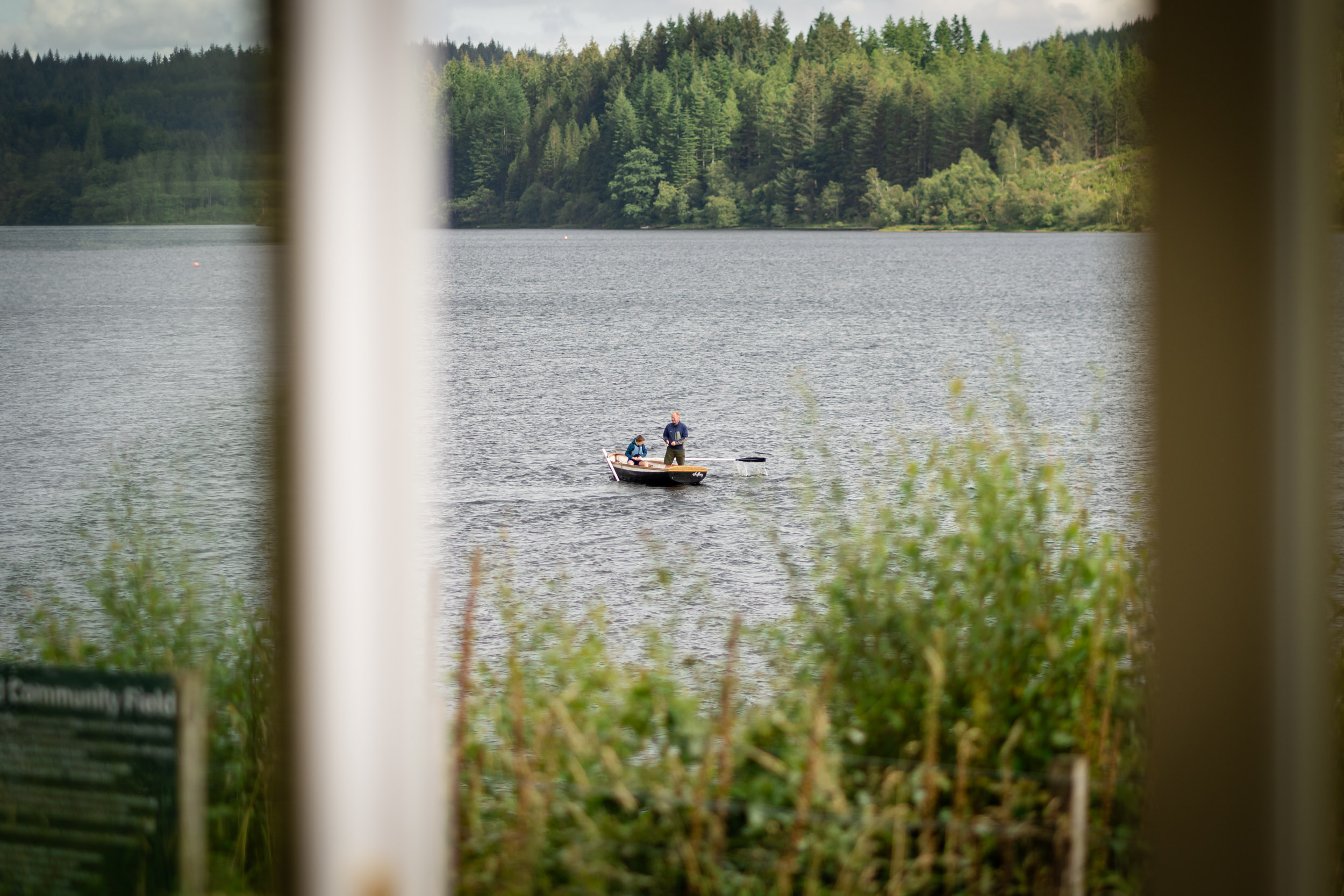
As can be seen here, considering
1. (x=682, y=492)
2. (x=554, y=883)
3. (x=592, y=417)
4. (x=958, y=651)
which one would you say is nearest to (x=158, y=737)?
(x=554, y=883)

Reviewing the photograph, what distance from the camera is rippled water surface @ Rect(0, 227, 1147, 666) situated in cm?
227

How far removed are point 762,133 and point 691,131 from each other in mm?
2994

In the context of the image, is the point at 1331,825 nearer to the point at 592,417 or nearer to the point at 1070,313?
the point at 592,417

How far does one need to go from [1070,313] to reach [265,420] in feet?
151

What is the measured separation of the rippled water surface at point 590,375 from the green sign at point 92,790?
0.22m

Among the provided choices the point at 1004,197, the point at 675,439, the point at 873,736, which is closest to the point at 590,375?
the point at 675,439

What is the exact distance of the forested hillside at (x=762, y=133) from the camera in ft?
119

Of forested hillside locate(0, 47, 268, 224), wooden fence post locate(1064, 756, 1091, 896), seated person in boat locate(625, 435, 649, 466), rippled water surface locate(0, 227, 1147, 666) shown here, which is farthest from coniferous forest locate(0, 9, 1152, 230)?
seated person in boat locate(625, 435, 649, 466)

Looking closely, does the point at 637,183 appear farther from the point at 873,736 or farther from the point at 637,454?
the point at 873,736

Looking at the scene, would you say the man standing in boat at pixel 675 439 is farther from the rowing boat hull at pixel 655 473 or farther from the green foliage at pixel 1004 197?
the green foliage at pixel 1004 197

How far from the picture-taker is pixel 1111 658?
2309mm

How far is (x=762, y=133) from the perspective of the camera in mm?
53938

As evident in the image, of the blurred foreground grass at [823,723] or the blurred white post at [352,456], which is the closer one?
the blurred white post at [352,456]

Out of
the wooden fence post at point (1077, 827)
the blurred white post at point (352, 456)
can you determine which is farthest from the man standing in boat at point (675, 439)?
the blurred white post at point (352, 456)
